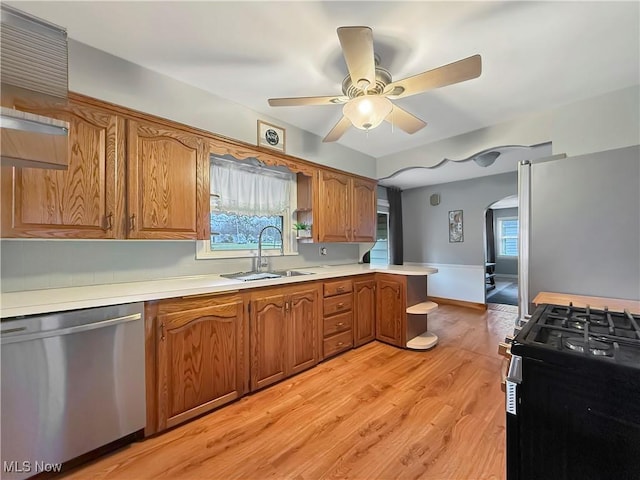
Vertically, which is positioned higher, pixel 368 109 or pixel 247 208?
pixel 368 109

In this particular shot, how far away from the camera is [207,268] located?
92.3 inches

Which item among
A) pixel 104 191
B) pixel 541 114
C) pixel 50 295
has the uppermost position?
pixel 541 114

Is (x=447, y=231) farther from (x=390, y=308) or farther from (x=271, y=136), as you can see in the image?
(x=271, y=136)

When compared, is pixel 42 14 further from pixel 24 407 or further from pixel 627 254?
pixel 627 254

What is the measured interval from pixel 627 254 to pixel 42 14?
3548mm

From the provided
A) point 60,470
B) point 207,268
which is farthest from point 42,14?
point 60,470

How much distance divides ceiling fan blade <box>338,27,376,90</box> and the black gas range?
1376mm

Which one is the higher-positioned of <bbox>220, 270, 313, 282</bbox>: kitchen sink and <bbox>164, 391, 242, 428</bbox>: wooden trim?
<bbox>220, 270, 313, 282</bbox>: kitchen sink

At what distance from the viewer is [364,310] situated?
2955 mm

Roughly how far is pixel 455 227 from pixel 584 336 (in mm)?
4537

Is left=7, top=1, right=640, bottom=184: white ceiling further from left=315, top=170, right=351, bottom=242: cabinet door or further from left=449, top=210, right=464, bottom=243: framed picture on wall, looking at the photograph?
left=449, top=210, right=464, bottom=243: framed picture on wall

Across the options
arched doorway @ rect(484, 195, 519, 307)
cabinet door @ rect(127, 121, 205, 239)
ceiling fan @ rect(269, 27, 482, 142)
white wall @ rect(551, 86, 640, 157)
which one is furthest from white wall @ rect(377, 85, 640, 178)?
arched doorway @ rect(484, 195, 519, 307)

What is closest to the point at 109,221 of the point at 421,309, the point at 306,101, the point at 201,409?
the point at 201,409

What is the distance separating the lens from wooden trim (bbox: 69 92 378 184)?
1.65 metres
